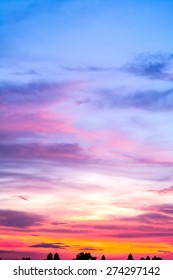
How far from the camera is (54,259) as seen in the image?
3759cm
